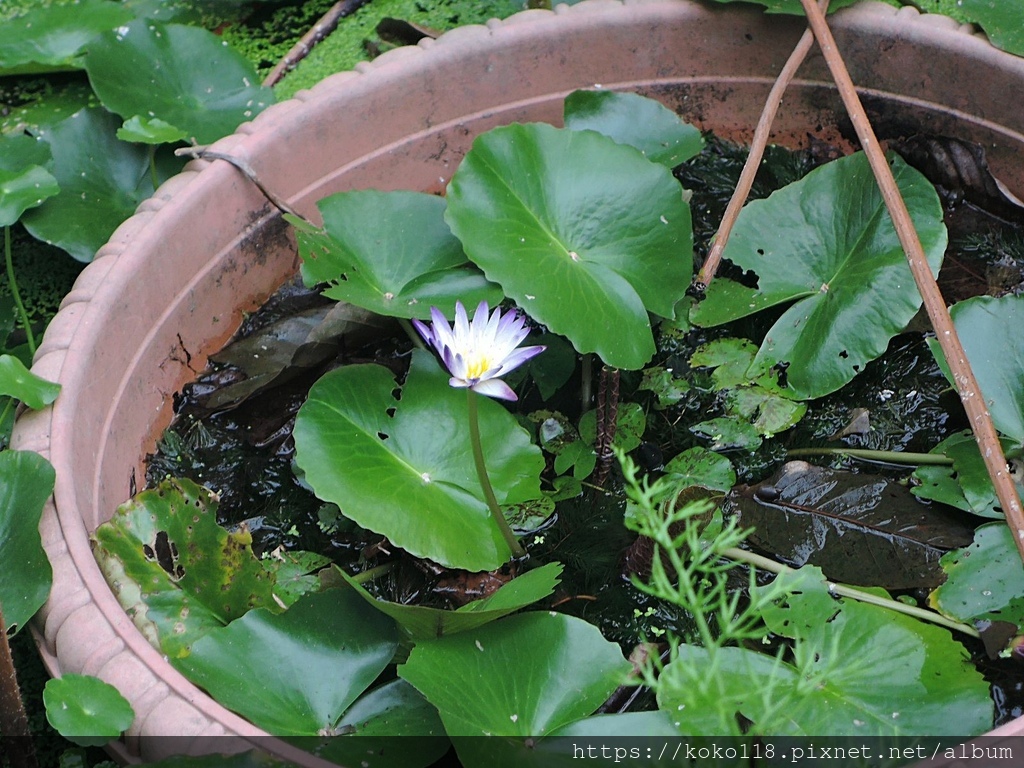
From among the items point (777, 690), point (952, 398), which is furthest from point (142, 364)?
point (952, 398)

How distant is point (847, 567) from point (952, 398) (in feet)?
1.12

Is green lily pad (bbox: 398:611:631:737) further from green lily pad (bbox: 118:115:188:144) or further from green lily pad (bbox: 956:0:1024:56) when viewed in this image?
green lily pad (bbox: 956:0:1024:56)

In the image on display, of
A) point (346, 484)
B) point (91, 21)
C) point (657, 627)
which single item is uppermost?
point (91, 21)

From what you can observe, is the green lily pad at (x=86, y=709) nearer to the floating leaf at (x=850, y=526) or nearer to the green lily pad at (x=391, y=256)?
the green lily pad at (x=391, y=256)

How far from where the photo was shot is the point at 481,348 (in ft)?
3.53

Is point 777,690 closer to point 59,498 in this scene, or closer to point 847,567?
point 847,567

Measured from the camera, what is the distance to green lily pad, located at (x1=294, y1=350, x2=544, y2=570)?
3.69 feet

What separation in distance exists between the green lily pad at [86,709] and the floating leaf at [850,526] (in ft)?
2.58

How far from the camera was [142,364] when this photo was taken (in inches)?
52.4

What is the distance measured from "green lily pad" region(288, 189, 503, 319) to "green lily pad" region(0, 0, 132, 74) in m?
0.86

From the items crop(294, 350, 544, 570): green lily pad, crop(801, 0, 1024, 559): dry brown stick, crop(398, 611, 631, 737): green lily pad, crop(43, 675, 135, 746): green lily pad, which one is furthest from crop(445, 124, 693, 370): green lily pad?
crop(43, 675, 135, 746): green lily pad

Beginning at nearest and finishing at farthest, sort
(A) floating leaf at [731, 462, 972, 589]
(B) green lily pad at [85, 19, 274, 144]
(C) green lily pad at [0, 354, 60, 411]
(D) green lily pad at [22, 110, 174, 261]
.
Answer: (C) green lily pad at [0, 354, 60, 411] → (A) floating leaf at [731, 462, 972, 589] → (D) green lily pad at [22, 110, 174, 261] → (B) green lily pad at [85, 19, 274, 144]

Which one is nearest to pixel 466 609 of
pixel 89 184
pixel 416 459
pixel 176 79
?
pixel 416 459

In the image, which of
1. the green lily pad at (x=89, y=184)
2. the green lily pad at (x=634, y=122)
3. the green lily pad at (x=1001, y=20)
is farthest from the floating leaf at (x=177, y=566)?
the green lily pad at (x=1001, y=20)
